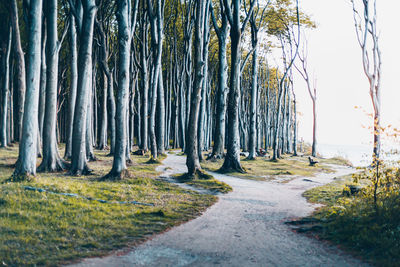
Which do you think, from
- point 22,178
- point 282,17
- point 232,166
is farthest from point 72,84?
point 282,17

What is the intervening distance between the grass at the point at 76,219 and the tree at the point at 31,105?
78 centimetres

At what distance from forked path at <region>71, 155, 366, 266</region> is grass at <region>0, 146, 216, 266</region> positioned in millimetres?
399

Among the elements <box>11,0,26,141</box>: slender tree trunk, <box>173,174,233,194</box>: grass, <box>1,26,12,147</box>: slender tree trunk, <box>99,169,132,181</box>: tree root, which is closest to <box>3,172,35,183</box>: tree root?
<box>99,169,132,181</box>: tree root

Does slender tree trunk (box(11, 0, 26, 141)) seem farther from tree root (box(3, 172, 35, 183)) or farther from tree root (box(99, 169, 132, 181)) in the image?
tree root (box(3, 172, 35, 183))

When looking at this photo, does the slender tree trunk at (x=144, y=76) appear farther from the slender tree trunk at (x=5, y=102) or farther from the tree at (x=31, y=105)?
the tree at (x=31, y=105)

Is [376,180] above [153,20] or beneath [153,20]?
beneath

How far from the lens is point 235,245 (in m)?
5.54

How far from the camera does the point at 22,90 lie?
17516 mm

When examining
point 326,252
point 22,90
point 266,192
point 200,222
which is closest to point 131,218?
point 200,222

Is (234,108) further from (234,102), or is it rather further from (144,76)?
(144,76)

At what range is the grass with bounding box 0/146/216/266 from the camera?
15.9 feet

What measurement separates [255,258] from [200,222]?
7.30ft

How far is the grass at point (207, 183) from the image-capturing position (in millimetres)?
11008

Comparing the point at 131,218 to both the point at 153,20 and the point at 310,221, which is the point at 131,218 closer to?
the point at 310,221
